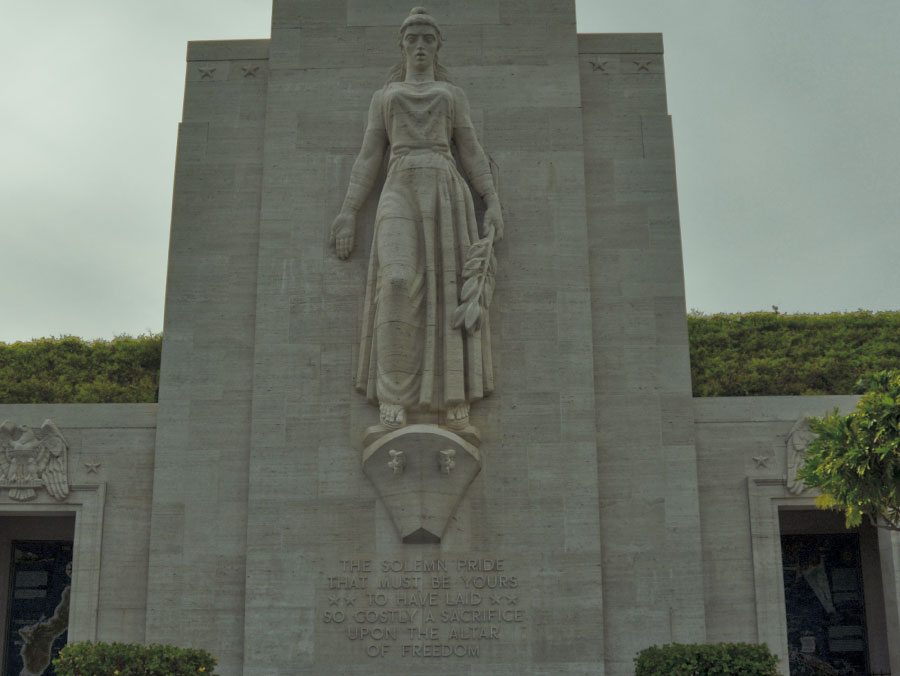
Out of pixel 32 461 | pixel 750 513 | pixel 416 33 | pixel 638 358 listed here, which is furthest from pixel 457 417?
pixel 32 461

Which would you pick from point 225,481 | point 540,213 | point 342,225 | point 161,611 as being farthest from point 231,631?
point 540,213

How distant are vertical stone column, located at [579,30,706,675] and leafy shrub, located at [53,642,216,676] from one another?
590 centimetres

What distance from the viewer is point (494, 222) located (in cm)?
1770

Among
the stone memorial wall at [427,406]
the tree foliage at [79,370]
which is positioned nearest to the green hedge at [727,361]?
the tree foliage at [79,370]

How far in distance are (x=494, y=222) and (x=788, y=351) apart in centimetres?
1376

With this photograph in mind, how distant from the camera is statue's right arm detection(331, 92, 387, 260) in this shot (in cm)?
1788

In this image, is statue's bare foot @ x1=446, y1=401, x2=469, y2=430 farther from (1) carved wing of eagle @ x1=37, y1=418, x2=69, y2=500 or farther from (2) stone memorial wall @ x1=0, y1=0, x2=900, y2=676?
(1) carved wing of eagle @ x1=37, y1=418, x2=69, y2=500

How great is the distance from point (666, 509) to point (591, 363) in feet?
7.91

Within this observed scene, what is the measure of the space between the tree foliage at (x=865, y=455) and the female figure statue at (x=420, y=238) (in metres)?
5.11

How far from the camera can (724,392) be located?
28109 mm

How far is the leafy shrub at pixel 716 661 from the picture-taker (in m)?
14.3

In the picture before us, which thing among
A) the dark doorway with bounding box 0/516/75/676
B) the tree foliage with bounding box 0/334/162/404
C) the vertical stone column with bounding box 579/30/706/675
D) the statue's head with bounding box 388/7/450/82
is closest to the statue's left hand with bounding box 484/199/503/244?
the vertical stone column with bounding box 579/30/706/675

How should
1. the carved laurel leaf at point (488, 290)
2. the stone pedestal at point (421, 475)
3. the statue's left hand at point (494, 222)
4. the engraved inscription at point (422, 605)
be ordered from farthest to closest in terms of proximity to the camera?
the statue's left hand at point (494, 222) → the carved laurel leaf at point (488, 290) → the stone pedestal at point (421, 475) → the engraved inscription at point (422, 605)

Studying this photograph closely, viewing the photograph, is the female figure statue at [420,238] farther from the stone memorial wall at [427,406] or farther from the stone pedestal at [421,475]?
the stone pedestal at [421,475]
